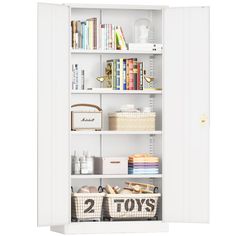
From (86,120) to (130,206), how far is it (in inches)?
33.1

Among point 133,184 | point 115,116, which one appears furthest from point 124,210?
point 115,116

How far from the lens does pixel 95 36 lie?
7.34 meters

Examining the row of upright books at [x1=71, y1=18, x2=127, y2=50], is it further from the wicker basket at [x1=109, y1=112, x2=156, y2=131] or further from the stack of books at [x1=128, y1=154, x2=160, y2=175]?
the stack of books at [x1=128, y1=154, x2=160, y2=175]

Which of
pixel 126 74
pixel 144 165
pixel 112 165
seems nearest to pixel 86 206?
pixel 112 165

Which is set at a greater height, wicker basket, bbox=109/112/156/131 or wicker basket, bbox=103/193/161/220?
wicker basket, bbox=109/112/156/131

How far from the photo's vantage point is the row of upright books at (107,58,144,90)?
24.2 feet
